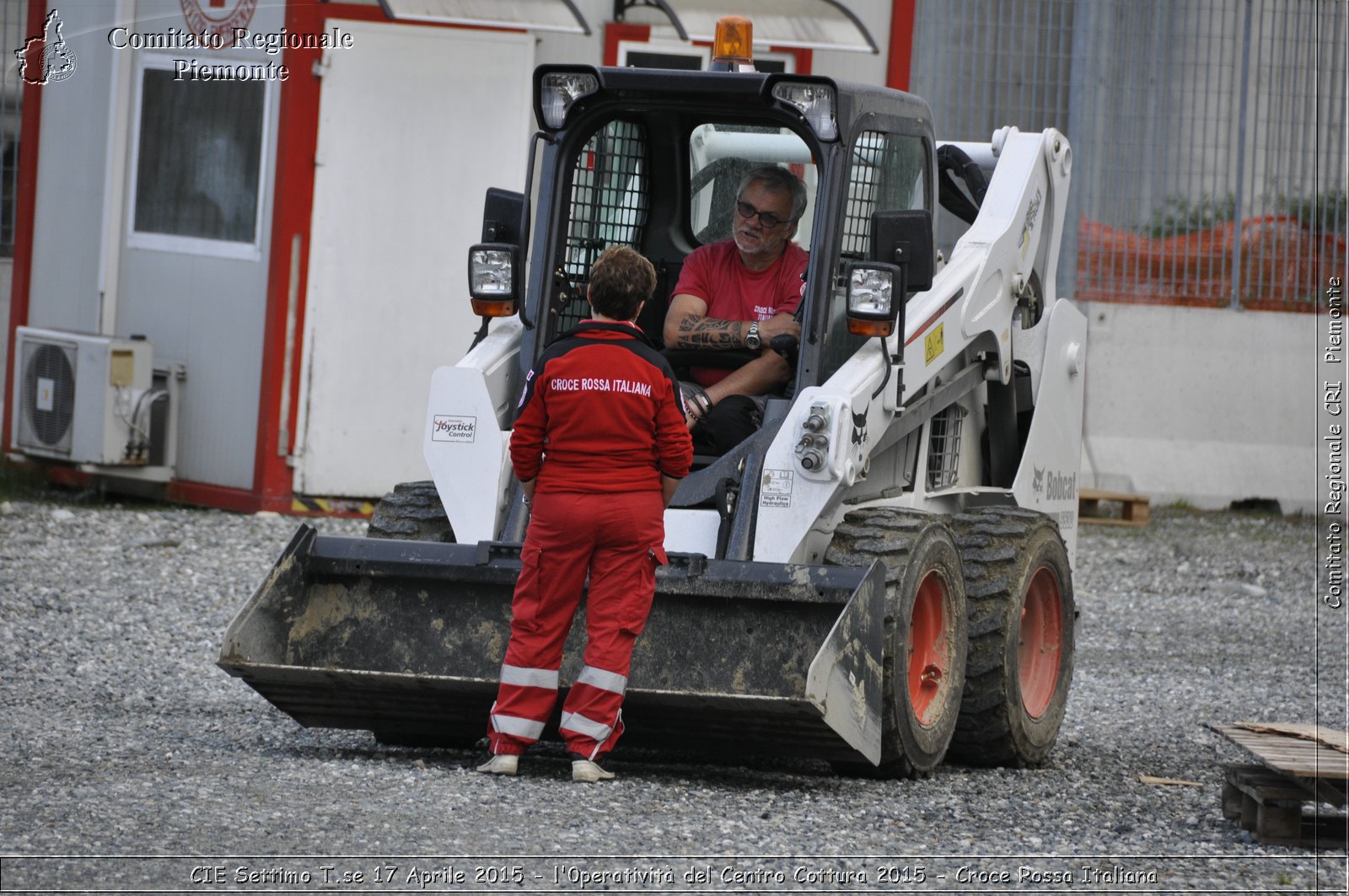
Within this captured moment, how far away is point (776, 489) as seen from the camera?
6.89 meters

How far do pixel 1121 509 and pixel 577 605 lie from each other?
1002 centimetres

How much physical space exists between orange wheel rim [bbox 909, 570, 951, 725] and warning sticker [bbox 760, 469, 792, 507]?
2.06 ft

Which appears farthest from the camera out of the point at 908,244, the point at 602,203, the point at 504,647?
the point at 602,203

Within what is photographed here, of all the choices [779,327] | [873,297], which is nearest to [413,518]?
[779,327]

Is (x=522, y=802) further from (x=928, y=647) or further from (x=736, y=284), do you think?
(x=736, y=284)

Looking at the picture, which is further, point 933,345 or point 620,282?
point 933,345

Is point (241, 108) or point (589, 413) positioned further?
point (241, 108)

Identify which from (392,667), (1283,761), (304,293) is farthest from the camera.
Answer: (304,293)

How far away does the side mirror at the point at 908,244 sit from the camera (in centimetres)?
693

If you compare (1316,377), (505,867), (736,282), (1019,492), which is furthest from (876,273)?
(1316,377)

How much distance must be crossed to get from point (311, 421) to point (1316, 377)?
27.3ft

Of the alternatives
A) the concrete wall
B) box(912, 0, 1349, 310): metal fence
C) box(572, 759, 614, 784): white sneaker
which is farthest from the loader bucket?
box(912, 0, 1349, 310): metal fence

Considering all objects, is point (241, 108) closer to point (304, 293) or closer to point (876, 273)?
point (304, 293)

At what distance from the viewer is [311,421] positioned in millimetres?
13289
